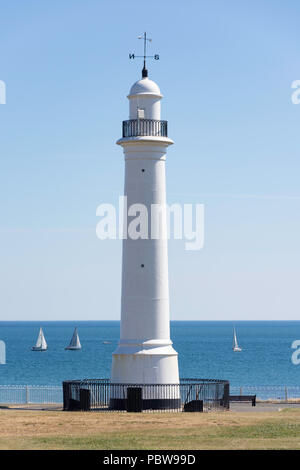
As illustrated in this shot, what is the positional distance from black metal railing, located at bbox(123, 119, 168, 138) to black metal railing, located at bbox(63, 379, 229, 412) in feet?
36.5

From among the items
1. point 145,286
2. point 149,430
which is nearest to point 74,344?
point 145,286

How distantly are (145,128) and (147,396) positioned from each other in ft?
38.9

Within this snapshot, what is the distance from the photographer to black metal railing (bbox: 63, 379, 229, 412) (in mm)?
39406

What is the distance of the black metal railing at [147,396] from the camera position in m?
39.4

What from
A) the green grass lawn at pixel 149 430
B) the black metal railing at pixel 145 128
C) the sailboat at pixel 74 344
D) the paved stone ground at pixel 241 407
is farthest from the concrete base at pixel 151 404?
the sailboat at pixel 74 344

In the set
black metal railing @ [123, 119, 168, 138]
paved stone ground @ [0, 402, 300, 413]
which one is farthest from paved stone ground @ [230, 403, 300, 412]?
black metal railing @ [123, 119, 168, 138]

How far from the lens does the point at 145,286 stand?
40750mm

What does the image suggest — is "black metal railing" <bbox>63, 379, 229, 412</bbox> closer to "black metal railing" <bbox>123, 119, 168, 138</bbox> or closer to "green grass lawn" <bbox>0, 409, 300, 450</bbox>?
"green grass lawn" <bbox>0, 409, 300, 450</bbox>

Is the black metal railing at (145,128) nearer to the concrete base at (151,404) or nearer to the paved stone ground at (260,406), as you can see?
the concrete base at (151,404)

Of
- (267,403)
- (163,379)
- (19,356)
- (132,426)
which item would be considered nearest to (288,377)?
(19,356)

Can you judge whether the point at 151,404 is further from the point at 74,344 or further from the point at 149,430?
the point at 74,344

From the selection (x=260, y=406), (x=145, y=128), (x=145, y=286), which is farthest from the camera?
(x=260, y=406)

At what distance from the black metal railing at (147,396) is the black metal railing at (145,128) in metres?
11.1
